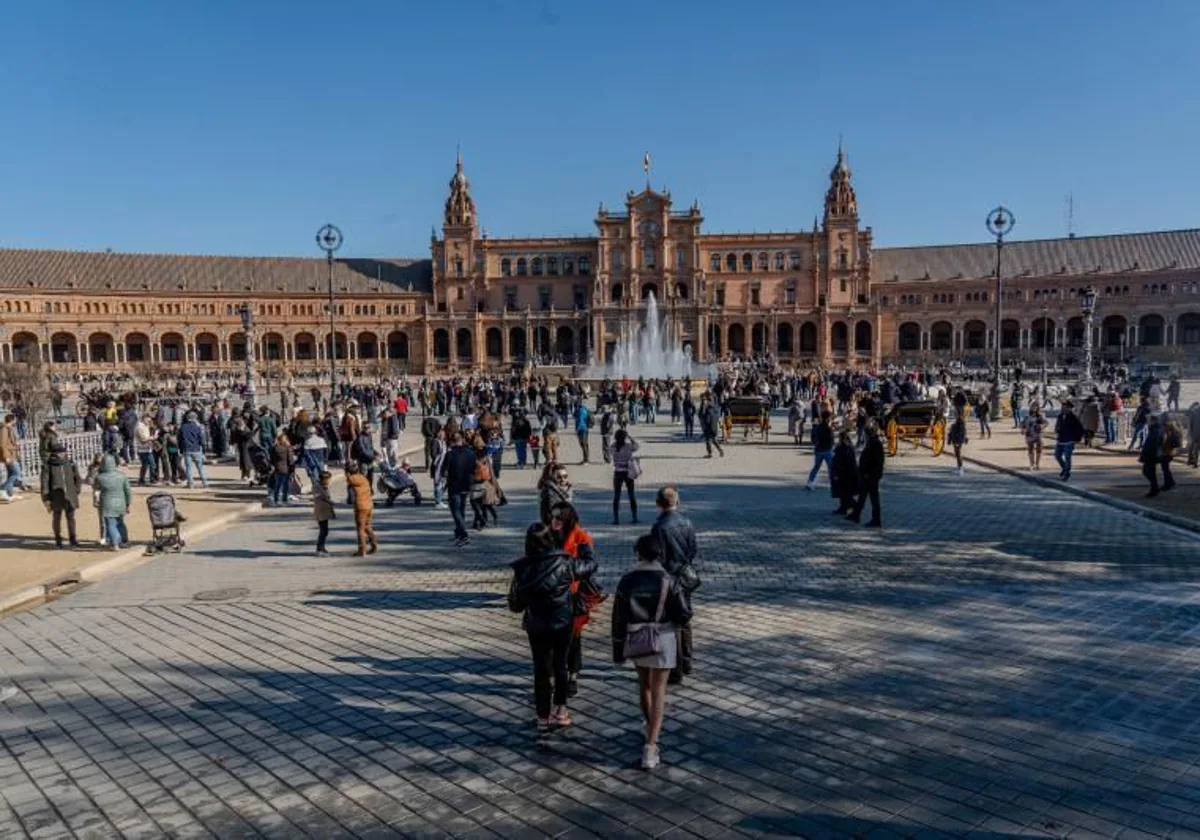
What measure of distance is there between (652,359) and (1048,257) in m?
54.6

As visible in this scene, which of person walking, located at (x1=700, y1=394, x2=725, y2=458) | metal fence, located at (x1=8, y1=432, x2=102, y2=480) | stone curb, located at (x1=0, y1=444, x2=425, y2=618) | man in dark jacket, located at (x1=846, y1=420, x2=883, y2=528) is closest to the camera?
stone curb, located at (x1=0, y1=444, x2=425, y2=618)

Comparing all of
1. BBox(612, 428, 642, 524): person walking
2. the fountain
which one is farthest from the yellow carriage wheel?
the fountain

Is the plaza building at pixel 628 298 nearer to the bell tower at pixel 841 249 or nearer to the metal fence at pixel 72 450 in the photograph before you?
the bell tower at pixel 841 249

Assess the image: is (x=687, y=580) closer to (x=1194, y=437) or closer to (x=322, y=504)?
(x=322, y=504)

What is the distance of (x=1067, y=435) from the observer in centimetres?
1756

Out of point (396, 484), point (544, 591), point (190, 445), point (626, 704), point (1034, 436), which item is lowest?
point (626, 704)

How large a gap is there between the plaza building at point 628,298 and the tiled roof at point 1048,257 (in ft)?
0.66

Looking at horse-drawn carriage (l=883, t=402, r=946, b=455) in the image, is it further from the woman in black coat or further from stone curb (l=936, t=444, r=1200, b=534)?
the woman in black coat

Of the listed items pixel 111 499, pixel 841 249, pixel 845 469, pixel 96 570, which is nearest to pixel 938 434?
pixel 845 469

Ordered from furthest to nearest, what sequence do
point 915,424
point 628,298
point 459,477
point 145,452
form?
point 628,298
point 915,424
point 145,452
point 459,477

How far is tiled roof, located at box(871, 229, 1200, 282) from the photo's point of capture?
9212 centimetres

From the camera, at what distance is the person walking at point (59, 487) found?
12445mm

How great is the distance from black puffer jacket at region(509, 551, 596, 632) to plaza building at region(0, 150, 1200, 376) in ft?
270

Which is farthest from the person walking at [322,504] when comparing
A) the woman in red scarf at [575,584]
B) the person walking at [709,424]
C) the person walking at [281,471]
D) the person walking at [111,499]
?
the person walking at [709,424]
